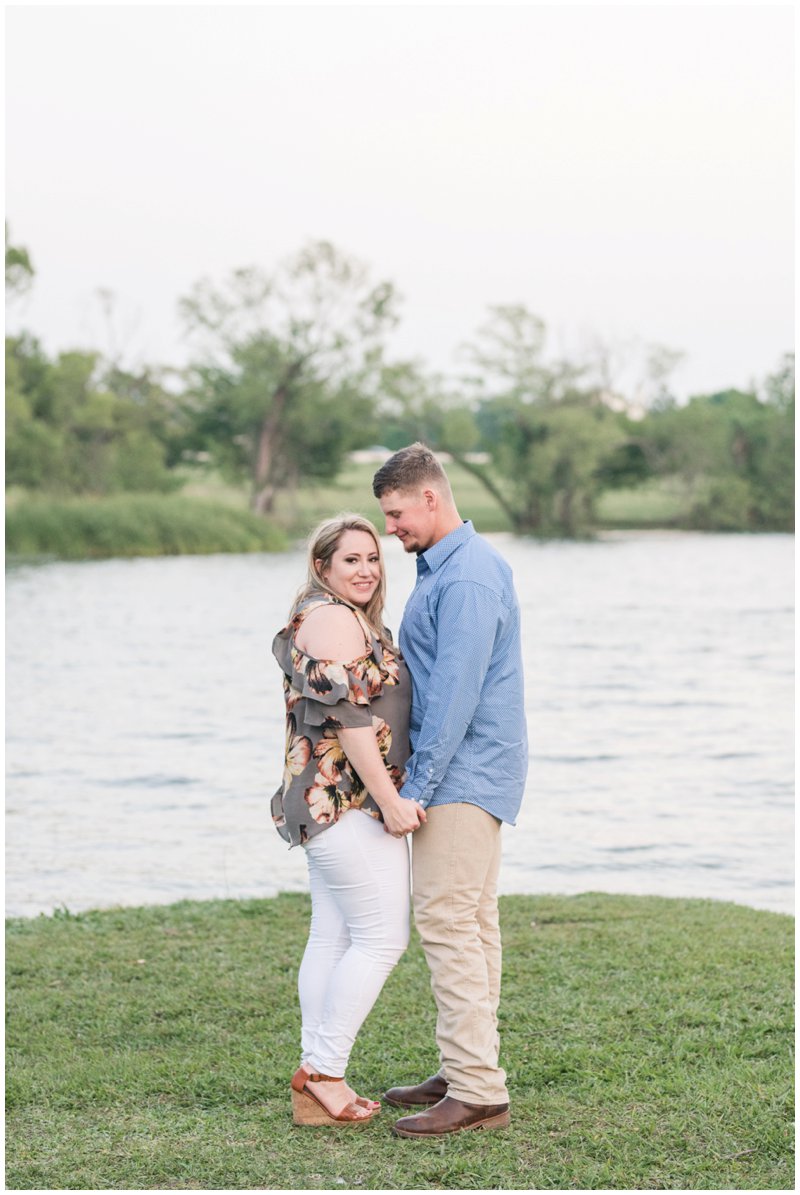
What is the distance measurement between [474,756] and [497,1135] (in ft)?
3.77

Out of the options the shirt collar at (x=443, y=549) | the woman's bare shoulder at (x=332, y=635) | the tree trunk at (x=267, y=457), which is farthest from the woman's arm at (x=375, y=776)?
the tree trunk at (x=267, y=457)

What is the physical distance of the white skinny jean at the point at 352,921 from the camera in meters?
4.15

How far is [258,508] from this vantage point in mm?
62719

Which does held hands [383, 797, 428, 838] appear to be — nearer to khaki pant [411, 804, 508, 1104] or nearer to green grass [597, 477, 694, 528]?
khaki pant [411, 804, 508, 1104]

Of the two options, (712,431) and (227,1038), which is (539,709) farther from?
(712,431)

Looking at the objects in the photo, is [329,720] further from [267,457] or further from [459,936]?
[267,457]

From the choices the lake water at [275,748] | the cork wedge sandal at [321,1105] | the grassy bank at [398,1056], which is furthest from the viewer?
the lake water at [275,748]

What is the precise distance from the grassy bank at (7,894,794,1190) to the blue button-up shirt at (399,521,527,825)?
1035 mm

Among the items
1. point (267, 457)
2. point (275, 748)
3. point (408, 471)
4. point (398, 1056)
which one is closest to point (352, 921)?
point (398, 1056)

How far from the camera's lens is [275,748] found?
14953 mm

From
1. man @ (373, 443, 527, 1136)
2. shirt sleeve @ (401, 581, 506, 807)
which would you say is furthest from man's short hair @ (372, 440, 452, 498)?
shirt sleeve @ (401, 581, 506, 807)

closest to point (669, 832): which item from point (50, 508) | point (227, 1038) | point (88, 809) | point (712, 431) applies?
point (88, 809)

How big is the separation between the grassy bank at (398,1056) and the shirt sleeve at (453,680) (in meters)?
1.11

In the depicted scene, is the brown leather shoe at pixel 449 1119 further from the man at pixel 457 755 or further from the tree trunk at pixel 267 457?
the tree trunk at pixel 267 457
